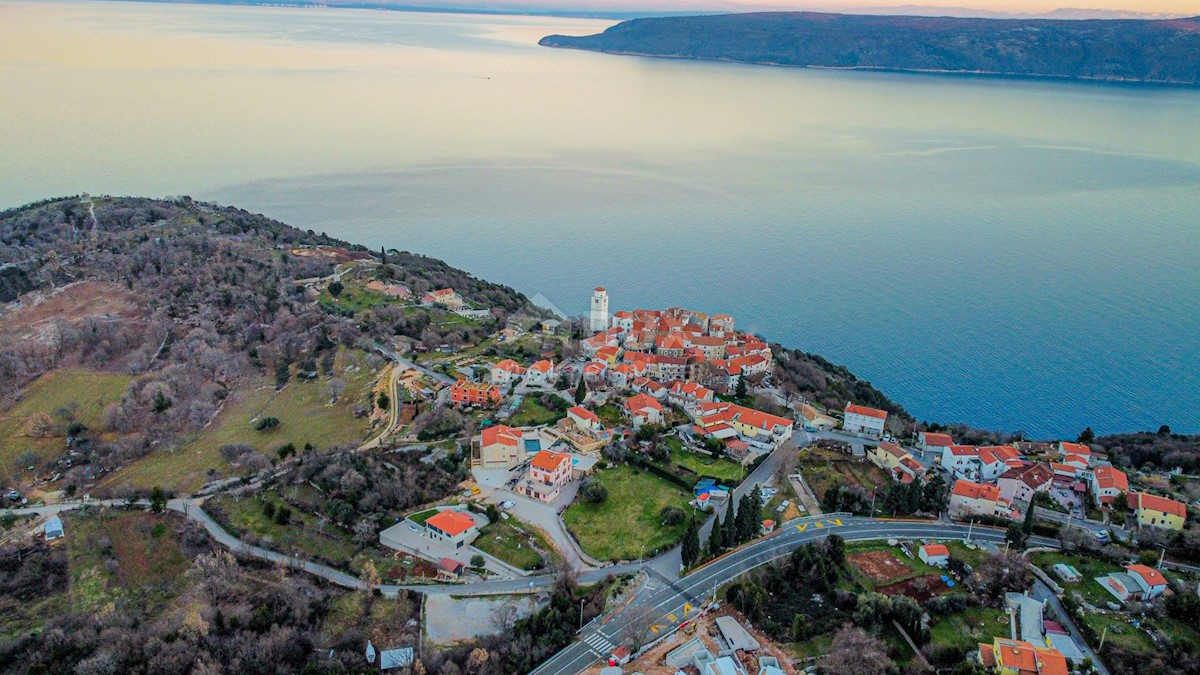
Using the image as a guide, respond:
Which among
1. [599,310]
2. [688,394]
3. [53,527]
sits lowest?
[53,527]

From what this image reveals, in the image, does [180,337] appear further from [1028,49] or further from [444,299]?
[1028,49]

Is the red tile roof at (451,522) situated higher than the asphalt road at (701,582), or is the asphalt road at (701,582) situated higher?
the red tile roof at (451,522)

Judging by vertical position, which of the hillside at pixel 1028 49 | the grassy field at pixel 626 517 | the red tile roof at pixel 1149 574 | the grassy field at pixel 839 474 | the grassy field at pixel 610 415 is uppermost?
the hillside at pixel 1028 49

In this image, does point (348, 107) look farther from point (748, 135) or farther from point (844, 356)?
point (844, 356)

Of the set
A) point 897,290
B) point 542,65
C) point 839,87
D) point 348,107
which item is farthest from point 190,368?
point 542,65

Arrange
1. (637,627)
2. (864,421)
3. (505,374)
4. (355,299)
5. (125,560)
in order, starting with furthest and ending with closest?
1. (355,299)
2. (505,374)
3. (864,421)
4. (125,560)
5. (637,627)

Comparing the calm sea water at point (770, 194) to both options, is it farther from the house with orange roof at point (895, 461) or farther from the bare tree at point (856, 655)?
the bare tree at point (856, 655)

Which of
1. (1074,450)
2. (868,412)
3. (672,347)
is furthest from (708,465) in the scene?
(1074,450)

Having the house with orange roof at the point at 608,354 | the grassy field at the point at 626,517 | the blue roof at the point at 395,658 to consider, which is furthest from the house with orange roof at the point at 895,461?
the blue roof at the point at 395,658
